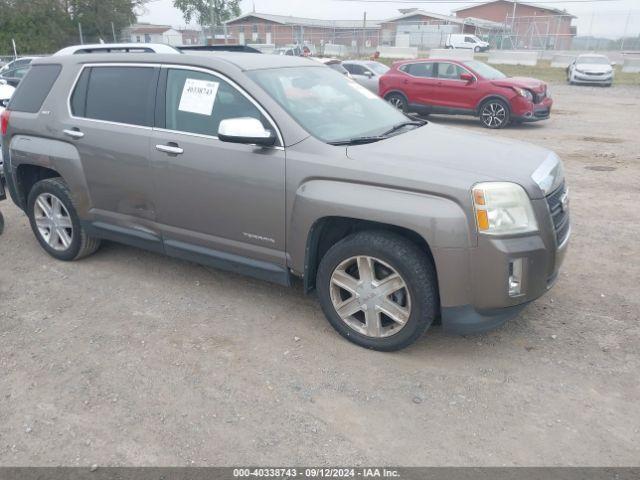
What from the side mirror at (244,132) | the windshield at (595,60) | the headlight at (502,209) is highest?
the side mirror at (244,132)

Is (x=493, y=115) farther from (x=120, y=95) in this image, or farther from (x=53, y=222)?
(x=53, y=222)

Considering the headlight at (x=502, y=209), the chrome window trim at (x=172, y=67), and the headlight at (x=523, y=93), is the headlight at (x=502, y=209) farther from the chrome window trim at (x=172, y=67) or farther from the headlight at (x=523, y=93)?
the headlight at (x=523, y=93)

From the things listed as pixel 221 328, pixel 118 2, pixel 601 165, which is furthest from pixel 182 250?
pixel 118 2

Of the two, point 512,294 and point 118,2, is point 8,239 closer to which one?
point 512,294

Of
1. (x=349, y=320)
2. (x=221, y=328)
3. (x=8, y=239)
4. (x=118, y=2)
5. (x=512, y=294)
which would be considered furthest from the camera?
(x=118, y=2)

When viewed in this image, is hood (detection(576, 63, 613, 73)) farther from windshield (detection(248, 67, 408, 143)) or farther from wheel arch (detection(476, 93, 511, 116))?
windshield (detection(248, 67, 408, 143))

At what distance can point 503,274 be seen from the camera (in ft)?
10.3

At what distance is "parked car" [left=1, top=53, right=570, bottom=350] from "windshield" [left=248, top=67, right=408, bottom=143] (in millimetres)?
15

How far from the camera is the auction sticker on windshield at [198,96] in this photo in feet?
13.0

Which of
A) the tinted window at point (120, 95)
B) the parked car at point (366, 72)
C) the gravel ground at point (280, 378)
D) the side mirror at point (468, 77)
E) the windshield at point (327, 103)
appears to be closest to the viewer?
the gravel ground at point (280, 378)

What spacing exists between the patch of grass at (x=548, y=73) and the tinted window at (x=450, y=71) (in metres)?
12.6

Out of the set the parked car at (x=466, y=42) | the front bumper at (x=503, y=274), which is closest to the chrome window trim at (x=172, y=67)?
the front bumper at (x=503, y=274)

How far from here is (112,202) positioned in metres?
4.54

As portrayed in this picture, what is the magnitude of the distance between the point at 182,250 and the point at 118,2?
139 feet
